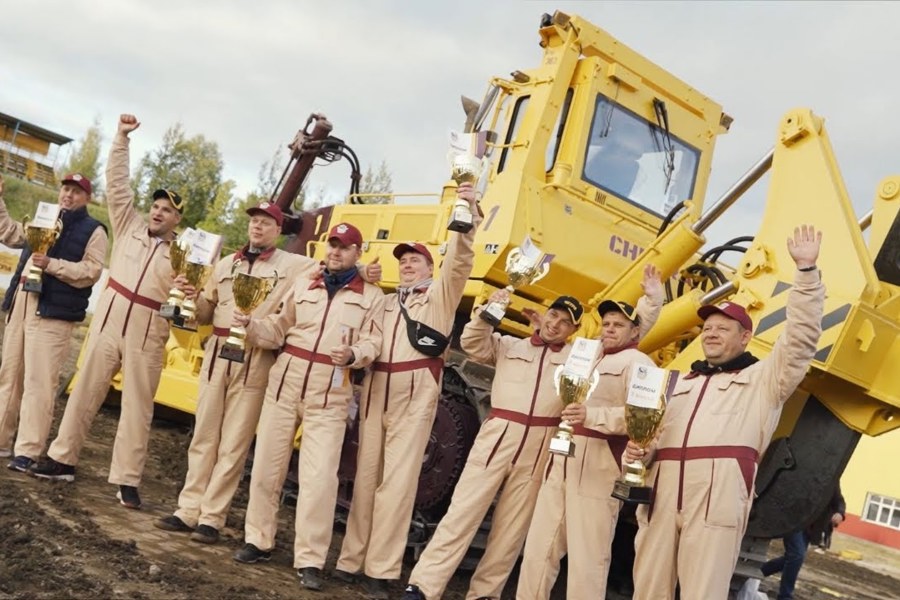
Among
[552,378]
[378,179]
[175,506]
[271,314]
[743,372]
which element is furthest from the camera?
[378,179]

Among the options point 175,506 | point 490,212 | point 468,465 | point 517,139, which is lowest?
point 175,506

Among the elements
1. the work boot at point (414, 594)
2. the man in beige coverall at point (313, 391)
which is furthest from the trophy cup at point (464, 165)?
the work boot at point (414, 594)

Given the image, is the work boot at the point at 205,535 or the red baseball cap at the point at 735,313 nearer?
the red baseball cap at the point at 735,313

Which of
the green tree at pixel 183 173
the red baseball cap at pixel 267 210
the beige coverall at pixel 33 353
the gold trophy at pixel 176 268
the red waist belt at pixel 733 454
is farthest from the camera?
the green tree at pixel 183 173

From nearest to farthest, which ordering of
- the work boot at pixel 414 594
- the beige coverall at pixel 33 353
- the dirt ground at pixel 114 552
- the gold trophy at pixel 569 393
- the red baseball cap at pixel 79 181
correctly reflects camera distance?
the dirt ground at pixel 114 552, the gold trophy at pixel 569 393, the work boot at pixel 414 594, the beige coverall at pixel 33 353, the red baseball cap at pixel 79 181

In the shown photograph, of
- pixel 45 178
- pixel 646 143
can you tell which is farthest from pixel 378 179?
pixel 646 143

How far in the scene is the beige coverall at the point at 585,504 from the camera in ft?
15.9

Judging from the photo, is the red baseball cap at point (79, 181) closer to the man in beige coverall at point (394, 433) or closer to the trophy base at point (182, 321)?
the trophy base at point (182, 321)

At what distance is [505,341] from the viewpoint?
5.48 m

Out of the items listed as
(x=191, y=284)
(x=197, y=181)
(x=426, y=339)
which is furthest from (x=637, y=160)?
(x=197, y=181)

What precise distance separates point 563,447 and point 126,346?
2957 mm

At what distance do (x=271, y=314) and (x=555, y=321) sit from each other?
1.73 meters

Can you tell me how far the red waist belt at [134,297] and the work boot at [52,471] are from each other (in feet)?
3.95

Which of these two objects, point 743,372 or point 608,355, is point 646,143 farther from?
point 743,372
